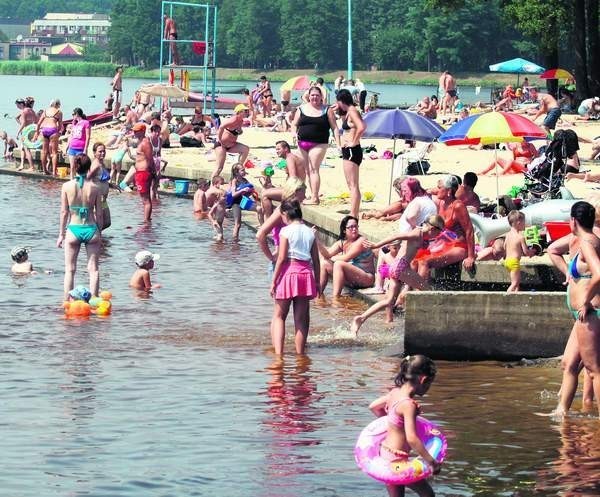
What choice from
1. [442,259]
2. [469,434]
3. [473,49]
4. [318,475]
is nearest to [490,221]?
[442,259]

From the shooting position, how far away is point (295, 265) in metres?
11.6

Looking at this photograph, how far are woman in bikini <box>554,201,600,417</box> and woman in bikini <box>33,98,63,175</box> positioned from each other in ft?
67.8

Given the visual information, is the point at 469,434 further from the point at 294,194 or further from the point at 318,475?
the point at 294,194

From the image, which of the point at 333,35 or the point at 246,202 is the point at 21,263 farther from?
the point at 333,35

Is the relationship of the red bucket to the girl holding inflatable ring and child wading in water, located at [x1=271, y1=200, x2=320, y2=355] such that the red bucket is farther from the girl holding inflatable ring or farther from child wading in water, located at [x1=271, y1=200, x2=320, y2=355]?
the girl holding inflatable ring

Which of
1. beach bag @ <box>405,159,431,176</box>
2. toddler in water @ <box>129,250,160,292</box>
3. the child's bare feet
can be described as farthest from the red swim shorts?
the child's bare feet

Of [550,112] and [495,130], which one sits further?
[550,112]

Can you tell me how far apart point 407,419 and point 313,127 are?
1169 centimetres

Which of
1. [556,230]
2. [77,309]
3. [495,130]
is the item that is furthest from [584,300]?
[495,130]

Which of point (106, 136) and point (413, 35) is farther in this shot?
point (413, 35)

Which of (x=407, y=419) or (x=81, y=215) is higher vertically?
(x=81, y=215)

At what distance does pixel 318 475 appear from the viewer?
871cm

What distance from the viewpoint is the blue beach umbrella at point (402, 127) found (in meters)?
17.8

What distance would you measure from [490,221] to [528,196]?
2679 mm
